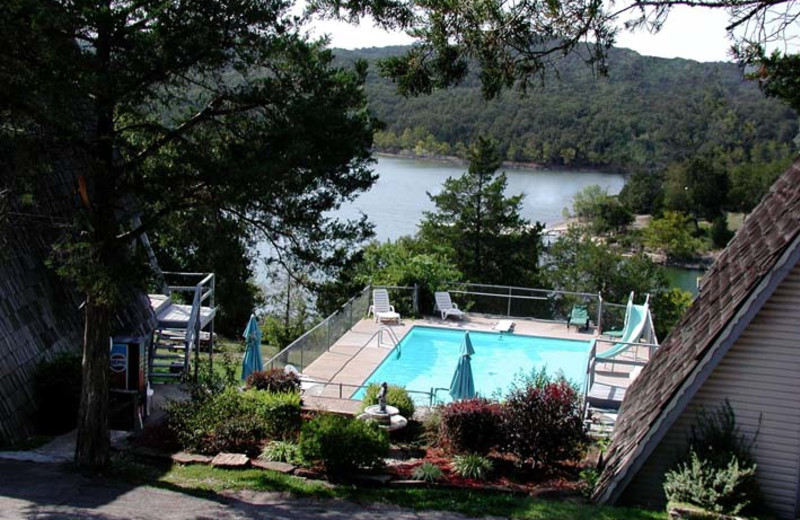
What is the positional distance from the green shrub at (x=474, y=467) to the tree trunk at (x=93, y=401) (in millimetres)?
4265

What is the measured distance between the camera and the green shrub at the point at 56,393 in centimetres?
1044

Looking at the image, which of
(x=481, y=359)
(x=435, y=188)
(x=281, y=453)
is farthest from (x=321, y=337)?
(x=435, y=188)

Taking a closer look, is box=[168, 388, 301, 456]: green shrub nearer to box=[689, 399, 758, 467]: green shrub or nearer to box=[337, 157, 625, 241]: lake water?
box=[689, 399, 758, 467]: green shrub

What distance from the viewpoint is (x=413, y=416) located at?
11.8 metres

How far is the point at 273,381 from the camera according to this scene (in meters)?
12.3

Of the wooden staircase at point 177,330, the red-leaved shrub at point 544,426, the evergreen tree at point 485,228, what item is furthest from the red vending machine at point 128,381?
the evergreen tree at point 485,228

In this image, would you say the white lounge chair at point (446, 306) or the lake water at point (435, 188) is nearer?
the white lounge chair at point (446, 306)

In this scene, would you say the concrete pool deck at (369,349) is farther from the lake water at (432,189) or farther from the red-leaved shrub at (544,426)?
the lake water at (432,189)

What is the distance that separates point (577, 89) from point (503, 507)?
74.6 meters

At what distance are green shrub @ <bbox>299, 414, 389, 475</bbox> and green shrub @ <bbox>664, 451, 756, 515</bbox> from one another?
11.4 feet

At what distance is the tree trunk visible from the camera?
8875 mm

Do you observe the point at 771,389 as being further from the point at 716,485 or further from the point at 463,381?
the point at 463,381

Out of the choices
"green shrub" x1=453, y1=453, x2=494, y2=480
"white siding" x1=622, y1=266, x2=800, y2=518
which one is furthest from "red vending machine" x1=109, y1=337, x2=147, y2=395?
"white siding" x1=622, y1=266, x2=800, y2=518

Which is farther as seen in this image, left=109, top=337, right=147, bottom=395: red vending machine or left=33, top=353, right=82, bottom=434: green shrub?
left=109, top=337, right=147, bottom=395: red vending machine
